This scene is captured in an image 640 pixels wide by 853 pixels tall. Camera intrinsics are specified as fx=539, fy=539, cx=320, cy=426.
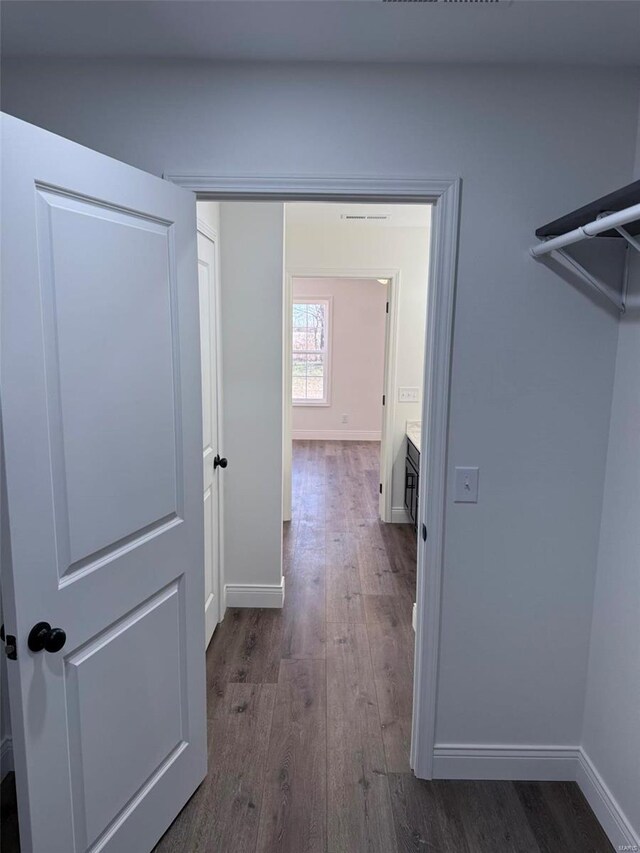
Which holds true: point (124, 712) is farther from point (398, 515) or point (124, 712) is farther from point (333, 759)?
point (398, 515)

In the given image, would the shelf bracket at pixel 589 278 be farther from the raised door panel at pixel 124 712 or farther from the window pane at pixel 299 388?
the window pane at pixel 299 388

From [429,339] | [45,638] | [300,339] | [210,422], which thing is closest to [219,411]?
[210,422]

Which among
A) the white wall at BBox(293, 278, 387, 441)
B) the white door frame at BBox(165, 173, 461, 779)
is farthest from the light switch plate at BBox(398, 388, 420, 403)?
the white wall at BBox(293, 278, 387, 441)

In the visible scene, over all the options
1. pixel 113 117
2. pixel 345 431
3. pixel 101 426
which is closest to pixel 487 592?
pixel 101 426

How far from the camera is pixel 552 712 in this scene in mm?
1964

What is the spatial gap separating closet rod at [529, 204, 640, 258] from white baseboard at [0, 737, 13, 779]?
2.51 meters

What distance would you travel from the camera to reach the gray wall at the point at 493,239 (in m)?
1.68

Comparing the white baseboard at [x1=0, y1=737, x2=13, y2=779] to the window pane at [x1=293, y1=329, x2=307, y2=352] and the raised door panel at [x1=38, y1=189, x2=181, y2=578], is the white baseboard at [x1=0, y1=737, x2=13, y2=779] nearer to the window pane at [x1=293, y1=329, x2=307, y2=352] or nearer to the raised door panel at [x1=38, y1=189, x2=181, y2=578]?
the raised door panel at [x1=38, y1=189, x2=181, y2=578]

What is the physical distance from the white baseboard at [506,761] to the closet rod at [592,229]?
5.75 feet

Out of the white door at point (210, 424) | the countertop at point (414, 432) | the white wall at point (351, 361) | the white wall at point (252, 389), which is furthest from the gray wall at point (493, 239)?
the white wall at point (351, 361)

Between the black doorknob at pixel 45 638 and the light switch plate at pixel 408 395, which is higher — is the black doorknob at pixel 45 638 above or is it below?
below

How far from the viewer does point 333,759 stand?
206 cm

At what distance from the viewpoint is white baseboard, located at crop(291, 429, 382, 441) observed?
27.4 ft

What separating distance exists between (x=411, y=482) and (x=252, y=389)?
6.79ft
